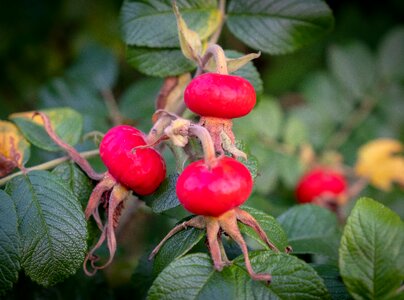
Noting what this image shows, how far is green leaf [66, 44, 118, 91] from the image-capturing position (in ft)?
9.23

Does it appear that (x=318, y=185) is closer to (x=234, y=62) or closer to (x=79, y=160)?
(x=234, y=62)

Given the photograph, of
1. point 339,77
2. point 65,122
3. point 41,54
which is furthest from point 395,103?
point 41,54

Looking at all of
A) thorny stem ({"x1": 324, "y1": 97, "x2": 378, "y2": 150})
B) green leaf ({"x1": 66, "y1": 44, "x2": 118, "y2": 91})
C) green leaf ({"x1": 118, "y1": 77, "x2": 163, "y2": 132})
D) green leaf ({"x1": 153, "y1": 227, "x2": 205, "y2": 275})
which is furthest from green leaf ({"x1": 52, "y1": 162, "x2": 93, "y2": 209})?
thorny stem ({"x1": 324, "y1": 97, "x2": 378, "y2": 150})

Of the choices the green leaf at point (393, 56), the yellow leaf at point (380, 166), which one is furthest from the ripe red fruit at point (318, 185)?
the green leaf at point (393, 56)

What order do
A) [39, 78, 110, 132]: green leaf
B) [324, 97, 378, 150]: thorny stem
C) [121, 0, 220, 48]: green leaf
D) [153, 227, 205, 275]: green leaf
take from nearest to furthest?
1. [153, 227, 205, 275]: green leaf
2. [121, 0, 220, 48]: green leaf
3. [39, 78, 110, 132]: green leaf
4. [324, 97, 378, 150]: thorny stem

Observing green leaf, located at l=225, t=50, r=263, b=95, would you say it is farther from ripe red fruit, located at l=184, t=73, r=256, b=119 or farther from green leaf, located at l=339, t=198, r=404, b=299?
green leaf, located at l=339, t=198, r=404, b=299

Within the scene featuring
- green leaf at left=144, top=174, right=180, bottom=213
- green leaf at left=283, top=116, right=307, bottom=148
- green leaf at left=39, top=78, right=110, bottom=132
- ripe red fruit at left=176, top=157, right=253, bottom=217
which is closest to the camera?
ripe red fruit at left=176, top=157, right=253, bottom=217

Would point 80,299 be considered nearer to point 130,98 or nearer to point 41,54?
point 130,98

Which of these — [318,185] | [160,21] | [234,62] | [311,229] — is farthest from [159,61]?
[318,185]

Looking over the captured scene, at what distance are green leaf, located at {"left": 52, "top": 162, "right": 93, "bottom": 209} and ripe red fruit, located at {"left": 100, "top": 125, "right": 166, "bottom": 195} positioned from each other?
192 millimetres

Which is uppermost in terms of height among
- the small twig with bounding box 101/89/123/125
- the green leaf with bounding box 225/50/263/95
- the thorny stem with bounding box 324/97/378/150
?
the green leaf with bounding box 225/50/263/95

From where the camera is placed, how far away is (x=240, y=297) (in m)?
1.17

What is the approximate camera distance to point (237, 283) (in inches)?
46.9

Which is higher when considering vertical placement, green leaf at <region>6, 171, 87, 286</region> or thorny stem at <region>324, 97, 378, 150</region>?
green leaf at <region>6, 171, 87, 286</region>
